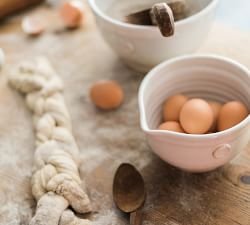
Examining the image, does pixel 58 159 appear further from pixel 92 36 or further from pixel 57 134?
pixel 92 36

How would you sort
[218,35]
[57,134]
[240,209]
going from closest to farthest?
1. [240,209]
2. [57,134]
3. [218,35]

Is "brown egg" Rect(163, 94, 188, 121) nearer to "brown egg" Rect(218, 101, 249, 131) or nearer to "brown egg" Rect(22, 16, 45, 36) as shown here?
"brown egg" Rect(218, 101, 249, 131)

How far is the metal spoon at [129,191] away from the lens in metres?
0.82

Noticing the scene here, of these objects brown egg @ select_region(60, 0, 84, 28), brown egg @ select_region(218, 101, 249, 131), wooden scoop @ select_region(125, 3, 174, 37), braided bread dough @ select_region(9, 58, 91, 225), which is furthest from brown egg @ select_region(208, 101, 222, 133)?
brown egg @ select_region(60, 0, 84, 28)

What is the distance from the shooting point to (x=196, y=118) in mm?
824

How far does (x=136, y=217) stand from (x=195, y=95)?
31cm

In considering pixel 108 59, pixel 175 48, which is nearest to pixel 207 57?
pixel 175 48

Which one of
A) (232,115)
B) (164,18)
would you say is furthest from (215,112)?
(164,18)

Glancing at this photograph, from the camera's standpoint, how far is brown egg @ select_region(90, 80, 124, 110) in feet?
3.35

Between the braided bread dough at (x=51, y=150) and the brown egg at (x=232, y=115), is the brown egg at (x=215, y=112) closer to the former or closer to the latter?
the brown egg at (x=232, y=115)

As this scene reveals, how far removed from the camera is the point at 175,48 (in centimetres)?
100

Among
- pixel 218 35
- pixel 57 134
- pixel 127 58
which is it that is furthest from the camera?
pixel 218 35

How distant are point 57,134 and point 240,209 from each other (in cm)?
40

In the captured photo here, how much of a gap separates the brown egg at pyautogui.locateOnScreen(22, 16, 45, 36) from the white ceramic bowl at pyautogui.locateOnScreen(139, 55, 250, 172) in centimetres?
51
